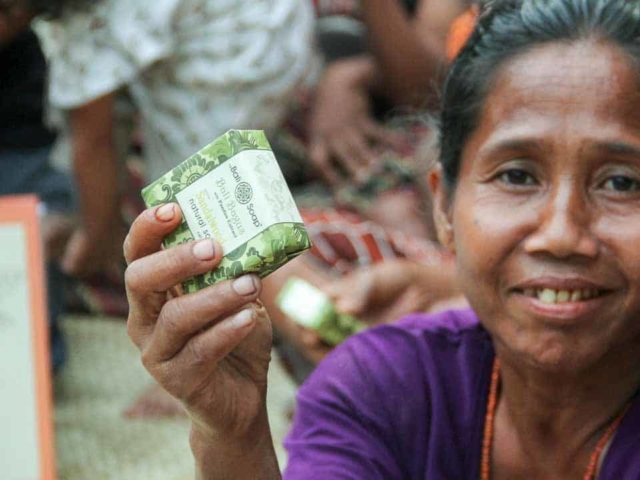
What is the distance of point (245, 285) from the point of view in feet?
3.17

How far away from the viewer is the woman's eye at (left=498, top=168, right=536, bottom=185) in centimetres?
115

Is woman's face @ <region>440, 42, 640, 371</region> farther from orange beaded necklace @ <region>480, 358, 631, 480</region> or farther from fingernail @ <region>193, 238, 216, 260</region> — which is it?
fingernail @ <region>193, 238, 216, 260</region>

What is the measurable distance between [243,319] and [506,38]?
45 centimetres

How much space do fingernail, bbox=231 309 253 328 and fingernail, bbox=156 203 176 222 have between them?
11cm

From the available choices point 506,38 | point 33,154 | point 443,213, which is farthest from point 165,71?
point 506,38

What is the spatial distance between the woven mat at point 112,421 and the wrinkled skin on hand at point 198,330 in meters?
1.11

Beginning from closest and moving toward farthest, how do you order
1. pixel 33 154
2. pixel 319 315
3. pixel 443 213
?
pixel 443 213 → pixel 319 315 → pixel 33 154

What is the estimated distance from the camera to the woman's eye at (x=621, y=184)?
1101mm

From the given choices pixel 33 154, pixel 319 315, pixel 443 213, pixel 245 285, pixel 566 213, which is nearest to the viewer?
pixel 245 285

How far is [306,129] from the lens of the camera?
2861 millimetres

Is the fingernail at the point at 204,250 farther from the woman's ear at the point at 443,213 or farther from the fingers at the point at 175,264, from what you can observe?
the woman's ear at the point at 443,213

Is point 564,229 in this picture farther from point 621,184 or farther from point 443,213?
point 443,213

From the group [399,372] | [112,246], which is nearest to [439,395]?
[399,372]

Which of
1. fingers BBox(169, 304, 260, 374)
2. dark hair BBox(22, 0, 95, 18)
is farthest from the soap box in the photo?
dark hair BBox(22, 0, 95, 18)
